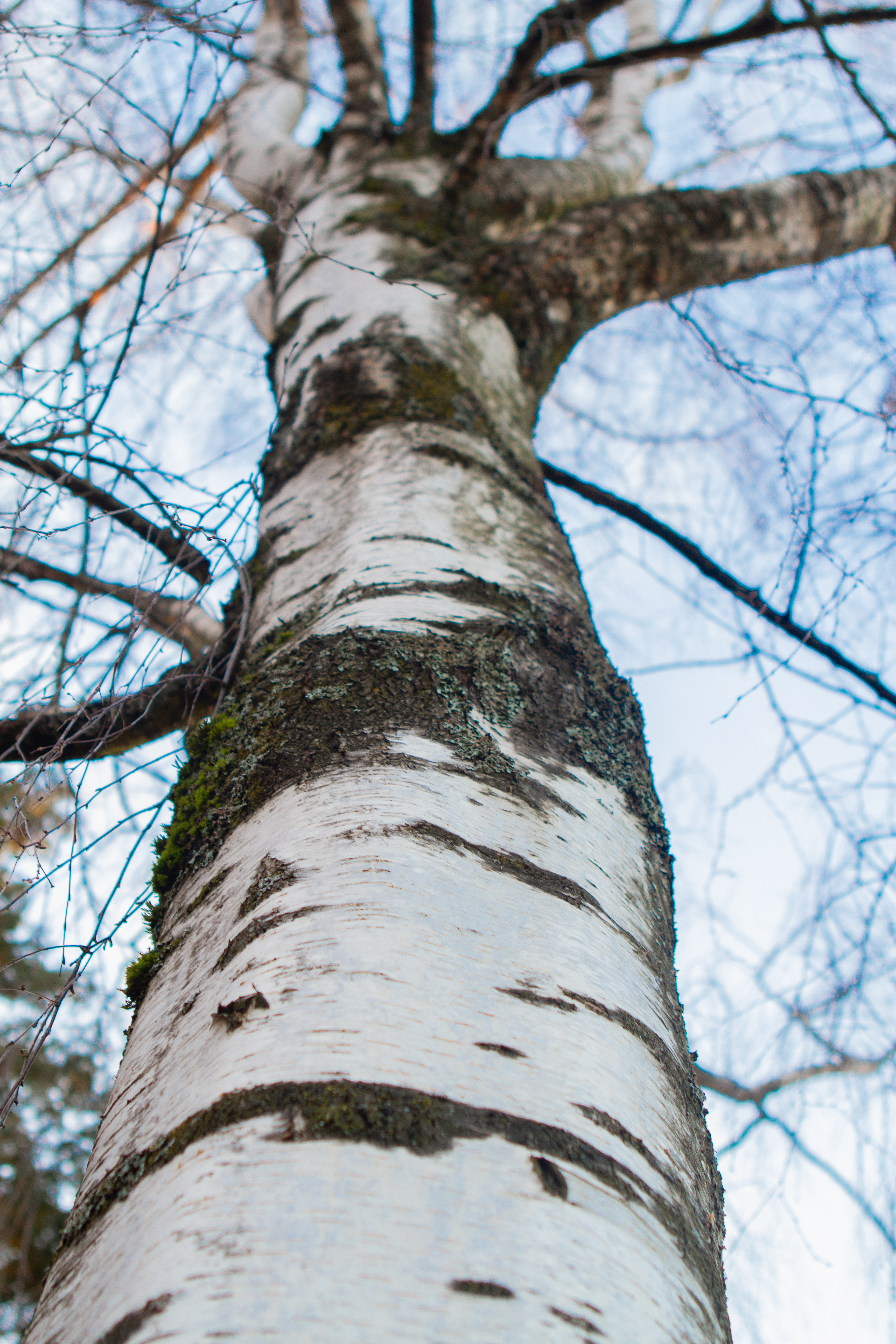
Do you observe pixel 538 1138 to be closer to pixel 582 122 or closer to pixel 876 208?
pixel 876 208

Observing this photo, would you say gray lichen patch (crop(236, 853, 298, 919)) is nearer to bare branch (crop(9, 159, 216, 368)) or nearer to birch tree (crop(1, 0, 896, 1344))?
birch tree (crop(1, 0, 896, 1344))

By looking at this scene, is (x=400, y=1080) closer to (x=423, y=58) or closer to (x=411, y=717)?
(x=411, y=717)

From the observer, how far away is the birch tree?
16.9 inches

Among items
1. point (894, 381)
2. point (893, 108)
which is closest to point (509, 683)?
point (894, 381)

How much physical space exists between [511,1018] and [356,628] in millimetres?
468

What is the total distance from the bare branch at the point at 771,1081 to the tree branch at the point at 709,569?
4.16ft

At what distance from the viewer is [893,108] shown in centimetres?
245

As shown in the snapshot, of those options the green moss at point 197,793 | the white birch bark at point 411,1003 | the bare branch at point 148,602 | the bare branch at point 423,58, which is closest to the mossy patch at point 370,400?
the white birch bark at point 411,1003

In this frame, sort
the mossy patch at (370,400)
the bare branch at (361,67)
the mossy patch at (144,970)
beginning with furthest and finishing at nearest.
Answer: the bare branch at (361,67) < the mossy patch at (370,400) < the mossy patch at (144,970)

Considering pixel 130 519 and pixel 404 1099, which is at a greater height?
pixel 130 519

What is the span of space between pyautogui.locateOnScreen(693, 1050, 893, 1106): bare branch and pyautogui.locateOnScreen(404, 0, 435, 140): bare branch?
9.70 ft

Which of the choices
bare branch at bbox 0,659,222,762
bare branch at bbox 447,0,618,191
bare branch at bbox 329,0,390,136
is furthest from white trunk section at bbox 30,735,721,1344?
bare branch at bbox 329,0,390,136

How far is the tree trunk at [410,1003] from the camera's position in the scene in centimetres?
42

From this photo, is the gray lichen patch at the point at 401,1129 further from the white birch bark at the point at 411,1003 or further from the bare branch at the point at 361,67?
the bare branch at the point at 361,67
